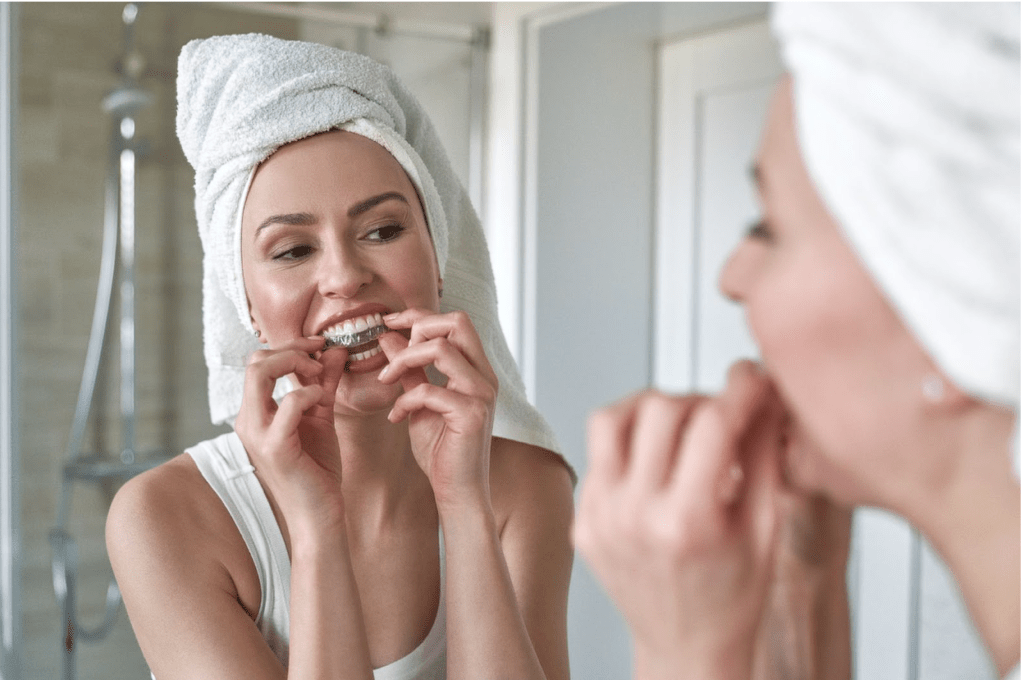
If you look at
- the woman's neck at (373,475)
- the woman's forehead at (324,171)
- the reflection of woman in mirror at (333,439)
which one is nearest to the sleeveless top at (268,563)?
the reflection of woman in mirror at (333,439)

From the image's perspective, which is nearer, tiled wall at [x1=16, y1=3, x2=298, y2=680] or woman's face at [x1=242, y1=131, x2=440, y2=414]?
woman's face at [x1=242, y1=131, x2=440, y2=414]

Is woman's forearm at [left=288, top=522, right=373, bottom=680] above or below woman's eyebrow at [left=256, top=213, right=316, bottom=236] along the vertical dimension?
below

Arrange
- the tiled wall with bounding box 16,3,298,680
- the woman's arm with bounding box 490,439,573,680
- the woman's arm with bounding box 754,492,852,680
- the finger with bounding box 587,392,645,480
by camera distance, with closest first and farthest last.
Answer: the finger with bounding box 587,392,645,480 → the woman's arm with bounding box 754,492,852,680 → the woman's arm with bounding box 490,439,573,680 → the tiled wall with bounding box 16,3,298,680

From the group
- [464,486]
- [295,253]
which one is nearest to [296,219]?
[295,253]

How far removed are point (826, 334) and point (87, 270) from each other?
179cm

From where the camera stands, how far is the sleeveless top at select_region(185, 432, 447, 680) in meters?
0.94

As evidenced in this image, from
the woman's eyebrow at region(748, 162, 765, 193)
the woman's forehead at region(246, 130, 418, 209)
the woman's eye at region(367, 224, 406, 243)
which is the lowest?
the woman's eyebrow at region(748, 162, 765, 193)

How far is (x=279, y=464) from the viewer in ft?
2.61

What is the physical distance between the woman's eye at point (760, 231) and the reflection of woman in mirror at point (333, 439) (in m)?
0.44

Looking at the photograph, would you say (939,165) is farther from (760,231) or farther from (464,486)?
(464,486)

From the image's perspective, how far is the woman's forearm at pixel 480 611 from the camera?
0.84 meters

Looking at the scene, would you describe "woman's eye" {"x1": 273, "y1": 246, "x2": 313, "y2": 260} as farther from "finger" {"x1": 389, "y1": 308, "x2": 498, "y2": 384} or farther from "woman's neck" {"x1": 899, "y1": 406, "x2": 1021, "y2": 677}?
"woman's neck" {"x1": 899, "y1": 406, "x2": 1021, "y2": 677}

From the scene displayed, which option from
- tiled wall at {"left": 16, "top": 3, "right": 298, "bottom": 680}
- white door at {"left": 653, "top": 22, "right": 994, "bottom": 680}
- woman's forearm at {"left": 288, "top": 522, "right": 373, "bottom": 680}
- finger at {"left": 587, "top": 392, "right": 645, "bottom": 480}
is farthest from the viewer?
tiled wall at {"left": 16, "top": 3, "right": 298, "bottom": 680}

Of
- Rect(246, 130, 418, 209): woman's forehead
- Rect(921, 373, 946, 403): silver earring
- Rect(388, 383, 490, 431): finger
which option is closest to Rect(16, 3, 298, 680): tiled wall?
Rect(246, 130, 418, 209): woman's forehead
